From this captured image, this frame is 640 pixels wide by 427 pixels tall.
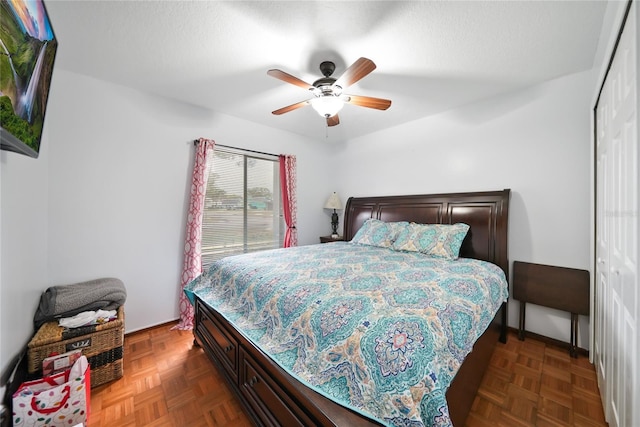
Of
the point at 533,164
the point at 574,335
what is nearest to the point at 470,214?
the point at 533,164

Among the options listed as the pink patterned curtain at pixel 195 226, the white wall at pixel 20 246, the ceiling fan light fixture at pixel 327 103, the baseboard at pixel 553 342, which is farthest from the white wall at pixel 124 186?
the baseboard at pixel 553 342

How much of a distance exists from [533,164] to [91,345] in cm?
408

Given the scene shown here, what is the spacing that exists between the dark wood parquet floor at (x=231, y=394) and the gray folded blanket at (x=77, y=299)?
545 mm

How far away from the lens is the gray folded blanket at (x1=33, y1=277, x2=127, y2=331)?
1809 mm

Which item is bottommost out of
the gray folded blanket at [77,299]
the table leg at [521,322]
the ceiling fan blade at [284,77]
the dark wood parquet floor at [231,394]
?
the dark wood parquet floor at [231,394]

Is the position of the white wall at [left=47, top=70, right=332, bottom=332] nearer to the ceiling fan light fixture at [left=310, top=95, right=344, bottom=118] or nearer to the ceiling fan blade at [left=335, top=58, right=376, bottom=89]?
the ceiling fan light fixture at [left=310, top=95, right=344, bottom=118]

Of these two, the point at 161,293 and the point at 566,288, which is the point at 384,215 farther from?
the point at 161,293

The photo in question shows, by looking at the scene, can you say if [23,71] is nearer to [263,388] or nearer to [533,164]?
[263,388]

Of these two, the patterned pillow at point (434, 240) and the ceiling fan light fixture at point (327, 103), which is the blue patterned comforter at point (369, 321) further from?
the ceiling fan light fixture at point (327, 103)

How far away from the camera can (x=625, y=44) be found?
1.13 m

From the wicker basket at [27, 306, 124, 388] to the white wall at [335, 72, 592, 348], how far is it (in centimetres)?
347

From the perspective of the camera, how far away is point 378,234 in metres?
2.99

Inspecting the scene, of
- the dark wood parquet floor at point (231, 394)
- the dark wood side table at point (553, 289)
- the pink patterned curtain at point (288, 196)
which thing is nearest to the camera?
the dark wood parquet floor at point (231, 394)

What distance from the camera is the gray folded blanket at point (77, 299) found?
1.81 metres
